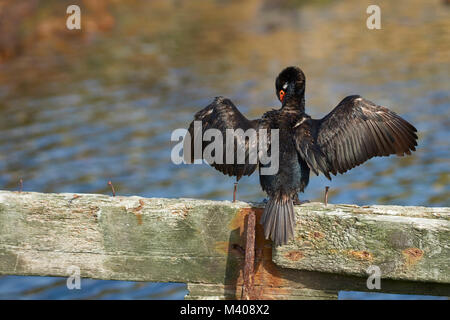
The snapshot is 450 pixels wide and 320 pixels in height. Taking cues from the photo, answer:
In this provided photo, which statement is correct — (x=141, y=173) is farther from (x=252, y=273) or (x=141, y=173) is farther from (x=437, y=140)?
(x=252, y=273)

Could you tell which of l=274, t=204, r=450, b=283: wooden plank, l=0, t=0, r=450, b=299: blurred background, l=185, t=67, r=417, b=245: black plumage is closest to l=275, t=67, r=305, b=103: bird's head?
l=185, t=67, r=417, b=245: black plumage

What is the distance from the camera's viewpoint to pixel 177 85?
16250 millimetres

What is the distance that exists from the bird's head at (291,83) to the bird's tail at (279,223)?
4.71ft

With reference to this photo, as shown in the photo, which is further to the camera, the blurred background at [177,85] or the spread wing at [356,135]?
the blurred background at [177,85]

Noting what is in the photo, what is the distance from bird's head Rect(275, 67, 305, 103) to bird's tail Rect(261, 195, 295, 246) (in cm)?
143

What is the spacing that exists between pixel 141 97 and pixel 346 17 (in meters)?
10.7

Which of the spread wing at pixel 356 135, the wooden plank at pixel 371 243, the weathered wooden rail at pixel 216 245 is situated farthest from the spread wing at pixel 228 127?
the wooden plank at pixel 371 243

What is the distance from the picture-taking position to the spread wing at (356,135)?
4848 millimetres

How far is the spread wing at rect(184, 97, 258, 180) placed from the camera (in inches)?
189

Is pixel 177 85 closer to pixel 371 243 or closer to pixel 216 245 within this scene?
pixel 216 245

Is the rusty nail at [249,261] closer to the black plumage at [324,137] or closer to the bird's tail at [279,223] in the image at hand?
the bird's tail at [279,223]

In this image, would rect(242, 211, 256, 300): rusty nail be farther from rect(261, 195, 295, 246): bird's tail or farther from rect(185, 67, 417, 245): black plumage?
rect(185, 67, 417, 245): black plumage

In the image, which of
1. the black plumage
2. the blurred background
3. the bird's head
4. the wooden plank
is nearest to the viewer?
the wooden plank

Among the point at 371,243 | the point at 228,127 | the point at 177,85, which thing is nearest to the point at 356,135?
the point at 228,127
